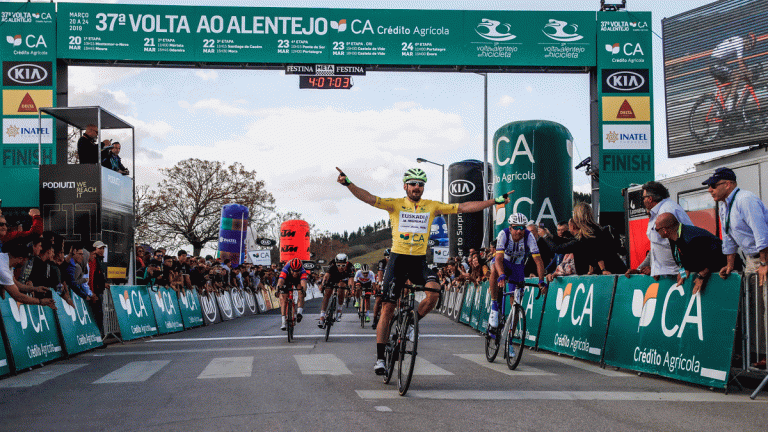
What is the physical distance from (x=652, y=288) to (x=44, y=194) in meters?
13.5

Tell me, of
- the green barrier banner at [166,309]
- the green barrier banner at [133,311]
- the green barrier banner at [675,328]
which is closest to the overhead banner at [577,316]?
the green barrier banner at [675,328]

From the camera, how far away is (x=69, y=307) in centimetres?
1292

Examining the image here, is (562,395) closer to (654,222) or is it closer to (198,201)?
(654,222)

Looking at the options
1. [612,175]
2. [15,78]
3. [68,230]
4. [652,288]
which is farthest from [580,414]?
[15,78]

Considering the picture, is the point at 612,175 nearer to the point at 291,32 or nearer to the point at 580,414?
the point at 291,32

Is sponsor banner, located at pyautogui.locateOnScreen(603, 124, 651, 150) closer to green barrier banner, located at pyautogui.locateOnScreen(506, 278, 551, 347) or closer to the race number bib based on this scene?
green barrier banner, located at pyautogui.locateOnScreen(506, 278, 551, 347)

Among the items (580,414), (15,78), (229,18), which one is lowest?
(580,414)

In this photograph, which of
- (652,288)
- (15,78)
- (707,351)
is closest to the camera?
(707,351)

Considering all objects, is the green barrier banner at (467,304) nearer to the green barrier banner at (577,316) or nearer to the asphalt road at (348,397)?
the green barrier banner at (577,316)

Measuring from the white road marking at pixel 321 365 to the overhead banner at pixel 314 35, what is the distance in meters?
14.8

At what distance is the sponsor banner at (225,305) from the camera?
25719mm

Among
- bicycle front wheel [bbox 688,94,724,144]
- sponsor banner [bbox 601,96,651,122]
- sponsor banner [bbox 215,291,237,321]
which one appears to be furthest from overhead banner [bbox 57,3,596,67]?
sponsor banner [bbox 215,291,237,321]

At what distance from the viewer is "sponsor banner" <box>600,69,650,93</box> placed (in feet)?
82.3

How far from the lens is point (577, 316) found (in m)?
11.1
